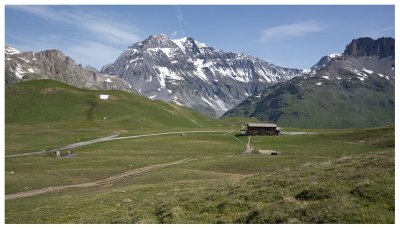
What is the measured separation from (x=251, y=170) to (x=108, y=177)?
25.9 metres

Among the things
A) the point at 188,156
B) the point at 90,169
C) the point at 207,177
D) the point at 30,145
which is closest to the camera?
the point at 207,177

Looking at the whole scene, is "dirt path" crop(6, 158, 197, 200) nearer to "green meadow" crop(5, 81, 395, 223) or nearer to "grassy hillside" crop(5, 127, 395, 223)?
"green meadow" crop(5, 81, 395, 223)

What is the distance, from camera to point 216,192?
3212 cm

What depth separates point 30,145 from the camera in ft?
387

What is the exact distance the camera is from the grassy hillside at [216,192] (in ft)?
74.0

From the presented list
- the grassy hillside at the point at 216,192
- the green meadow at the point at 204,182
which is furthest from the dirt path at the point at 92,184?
the grassy hillside at the point at 216,192

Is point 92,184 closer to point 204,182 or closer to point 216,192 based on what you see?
point 204,182

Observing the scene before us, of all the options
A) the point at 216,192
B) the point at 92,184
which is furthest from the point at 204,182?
the point at 216,192

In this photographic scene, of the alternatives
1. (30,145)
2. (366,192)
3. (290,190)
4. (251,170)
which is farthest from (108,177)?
(30,145)

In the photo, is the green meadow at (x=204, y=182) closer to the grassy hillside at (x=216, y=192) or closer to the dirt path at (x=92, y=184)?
the grassy hillside at (x=216, y=192)

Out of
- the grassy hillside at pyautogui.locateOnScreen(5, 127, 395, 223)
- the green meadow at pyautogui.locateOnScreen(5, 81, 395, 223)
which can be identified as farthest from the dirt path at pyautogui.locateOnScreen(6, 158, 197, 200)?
the grassy hillside at pyautogui.locateOnScreen(5, 127, 395, 223)

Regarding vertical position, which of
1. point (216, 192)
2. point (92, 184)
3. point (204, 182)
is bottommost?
point (92, 184)

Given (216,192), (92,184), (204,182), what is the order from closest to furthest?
(216,192), (204,182), (92,184)
